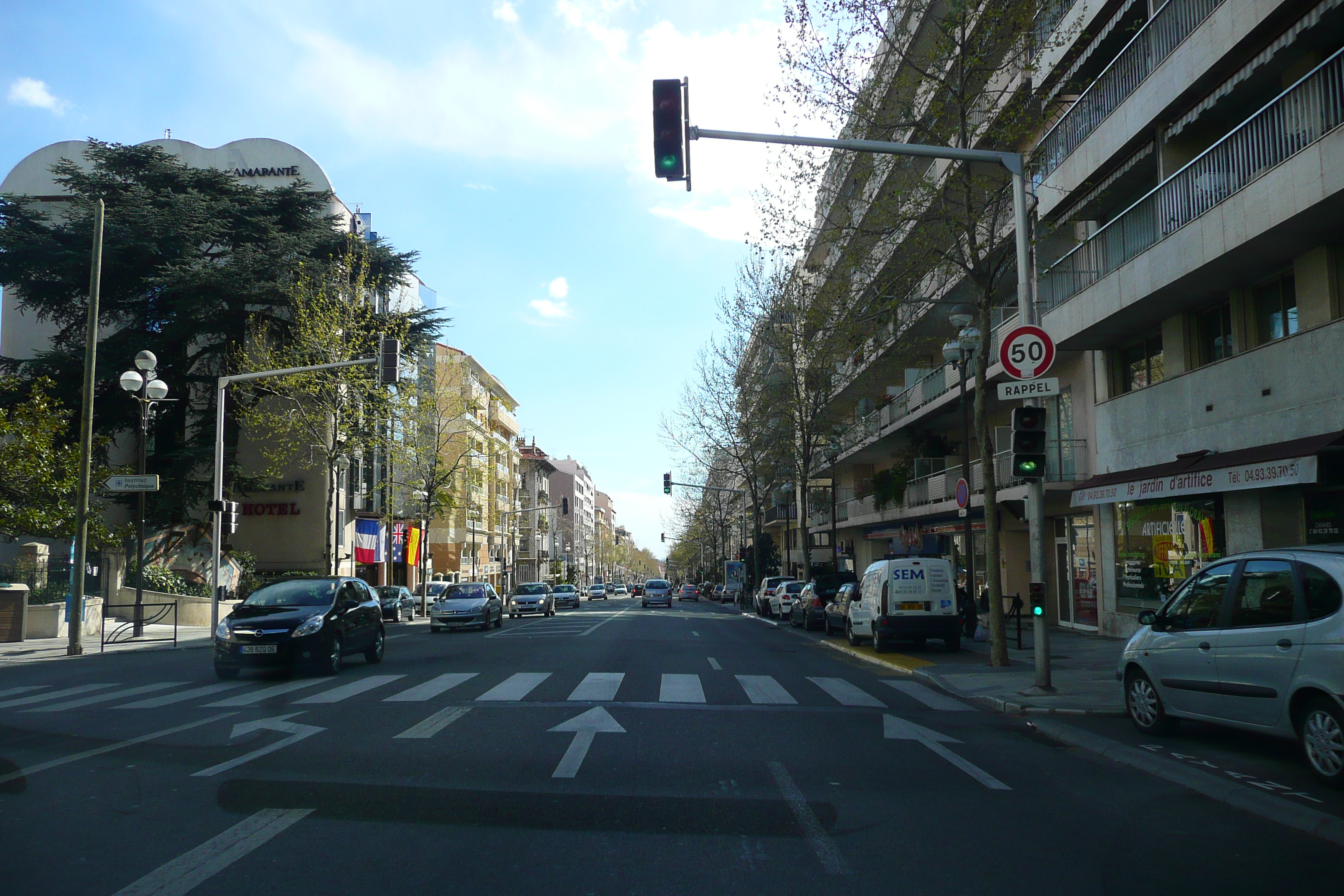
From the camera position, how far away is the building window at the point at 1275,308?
1590 cm

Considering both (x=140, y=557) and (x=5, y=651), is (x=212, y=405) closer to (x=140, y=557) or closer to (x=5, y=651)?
(x=140, y=557)

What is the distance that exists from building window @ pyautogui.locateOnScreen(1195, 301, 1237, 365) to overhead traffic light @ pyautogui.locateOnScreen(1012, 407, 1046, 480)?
22.6 ft

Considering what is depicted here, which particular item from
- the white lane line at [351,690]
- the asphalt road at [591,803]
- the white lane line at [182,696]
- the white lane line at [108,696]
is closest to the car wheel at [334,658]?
the white lane line at [351,690]

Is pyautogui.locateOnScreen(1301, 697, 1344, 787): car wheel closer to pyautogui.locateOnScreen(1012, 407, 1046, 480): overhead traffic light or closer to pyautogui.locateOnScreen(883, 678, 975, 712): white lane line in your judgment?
pyautogui.locateOnScreen(883, 678, 975, 712): white lane line

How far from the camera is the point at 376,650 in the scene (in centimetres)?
1725

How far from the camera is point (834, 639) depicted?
2455 cm

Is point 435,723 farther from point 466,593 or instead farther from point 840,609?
point 466,593

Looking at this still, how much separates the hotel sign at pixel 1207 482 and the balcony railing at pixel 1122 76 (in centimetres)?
630

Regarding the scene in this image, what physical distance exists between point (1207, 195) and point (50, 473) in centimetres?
2736

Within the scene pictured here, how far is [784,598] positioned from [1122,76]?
71.6 feet

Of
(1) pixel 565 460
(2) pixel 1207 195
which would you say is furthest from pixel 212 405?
(1) pixel 565 460

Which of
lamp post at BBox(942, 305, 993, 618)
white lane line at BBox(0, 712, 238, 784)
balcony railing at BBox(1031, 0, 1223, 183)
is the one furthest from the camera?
lamp post at BBox(942, 305, 993, 618)

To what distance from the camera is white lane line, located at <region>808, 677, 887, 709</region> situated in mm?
11805

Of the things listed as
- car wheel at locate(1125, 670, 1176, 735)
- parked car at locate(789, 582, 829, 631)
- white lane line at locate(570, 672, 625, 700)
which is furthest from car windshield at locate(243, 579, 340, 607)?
parked car at locate(789, 582, 829, 631)
